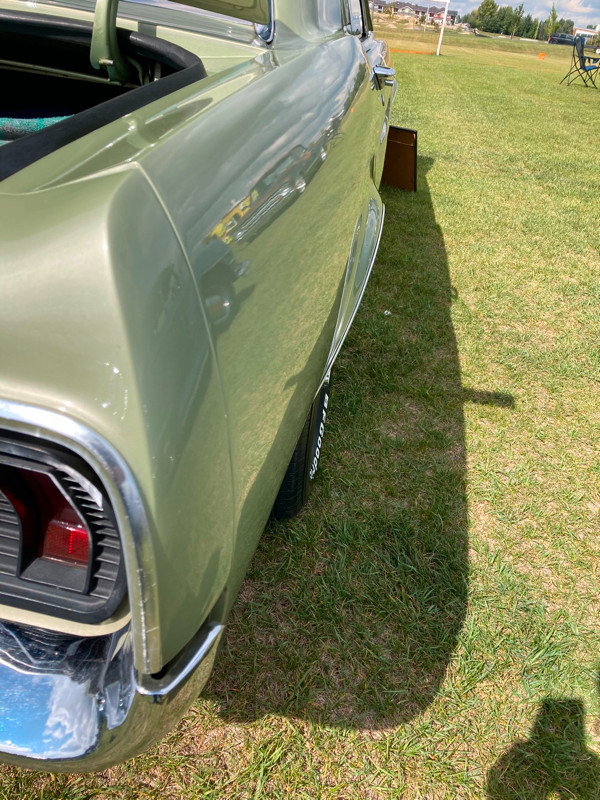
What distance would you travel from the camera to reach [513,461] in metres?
2.39

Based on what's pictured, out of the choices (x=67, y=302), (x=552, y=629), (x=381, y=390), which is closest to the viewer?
(x=67, y=302)

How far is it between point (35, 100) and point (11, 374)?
1.78 metres

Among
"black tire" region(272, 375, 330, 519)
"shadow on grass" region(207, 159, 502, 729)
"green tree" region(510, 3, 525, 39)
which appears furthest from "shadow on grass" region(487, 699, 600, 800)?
"green tree" region(510, 3, 525, 39)

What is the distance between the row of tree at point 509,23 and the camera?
86875 mm

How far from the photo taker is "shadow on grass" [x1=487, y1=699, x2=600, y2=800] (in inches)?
54.6

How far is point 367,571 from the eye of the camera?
6.11ft

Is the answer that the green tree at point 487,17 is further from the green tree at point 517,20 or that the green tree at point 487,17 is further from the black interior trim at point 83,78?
the black interior trim at point 83,78

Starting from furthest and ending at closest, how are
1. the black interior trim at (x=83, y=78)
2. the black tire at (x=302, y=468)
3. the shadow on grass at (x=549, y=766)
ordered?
1. the black tire at (x=302, y=468)
2. the shadow on grass at (x=549, y=766)
3. the black interior trim at (x=83, y=78)

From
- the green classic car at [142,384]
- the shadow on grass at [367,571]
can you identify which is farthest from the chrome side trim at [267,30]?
the shadow on grass at [367,571]

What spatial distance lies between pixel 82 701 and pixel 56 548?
21cm

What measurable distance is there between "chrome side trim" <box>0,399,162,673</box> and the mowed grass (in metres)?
0.93

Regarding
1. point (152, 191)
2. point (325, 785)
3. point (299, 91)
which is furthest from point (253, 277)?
point (325, 785)

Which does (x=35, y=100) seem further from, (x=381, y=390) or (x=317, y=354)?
(x=381, y=390)

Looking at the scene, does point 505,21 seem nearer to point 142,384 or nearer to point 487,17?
point 487,17
